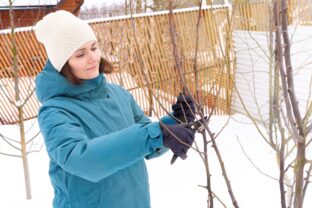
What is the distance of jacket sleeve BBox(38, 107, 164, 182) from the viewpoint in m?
1.17

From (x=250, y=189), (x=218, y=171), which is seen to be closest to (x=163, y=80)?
(x=218, y=171)

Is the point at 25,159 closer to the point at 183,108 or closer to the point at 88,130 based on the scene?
the point at 88,130

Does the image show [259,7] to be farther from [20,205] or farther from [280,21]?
[280,21]

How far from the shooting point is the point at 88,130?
1429 millimetres

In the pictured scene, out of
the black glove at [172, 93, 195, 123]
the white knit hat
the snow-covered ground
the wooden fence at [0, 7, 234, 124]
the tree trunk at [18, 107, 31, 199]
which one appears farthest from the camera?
the wooden fence at [0, 7, 234, 124]

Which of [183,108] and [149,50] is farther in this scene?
[149,50]

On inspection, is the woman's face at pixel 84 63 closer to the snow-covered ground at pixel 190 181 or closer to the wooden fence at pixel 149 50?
the snow-covered ground at pixel 190 181

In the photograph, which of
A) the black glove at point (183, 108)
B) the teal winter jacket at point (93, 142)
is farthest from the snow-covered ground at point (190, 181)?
the black glove at point (183, 108)

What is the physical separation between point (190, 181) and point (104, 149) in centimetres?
368

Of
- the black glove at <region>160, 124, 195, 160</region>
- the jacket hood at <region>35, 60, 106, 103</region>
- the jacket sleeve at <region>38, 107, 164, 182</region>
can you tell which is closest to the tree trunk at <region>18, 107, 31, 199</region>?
the jacket hood at <region>35, 60, 106, 103</region>

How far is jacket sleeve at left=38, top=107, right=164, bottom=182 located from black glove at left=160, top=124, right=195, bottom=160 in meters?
0.02

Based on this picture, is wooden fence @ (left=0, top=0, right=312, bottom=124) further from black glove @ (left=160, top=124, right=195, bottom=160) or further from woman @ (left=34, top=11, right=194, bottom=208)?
black glove @ (left=160, top=124, right=195, bottom=160)

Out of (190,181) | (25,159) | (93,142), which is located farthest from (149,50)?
(93,142)

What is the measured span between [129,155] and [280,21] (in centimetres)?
63
